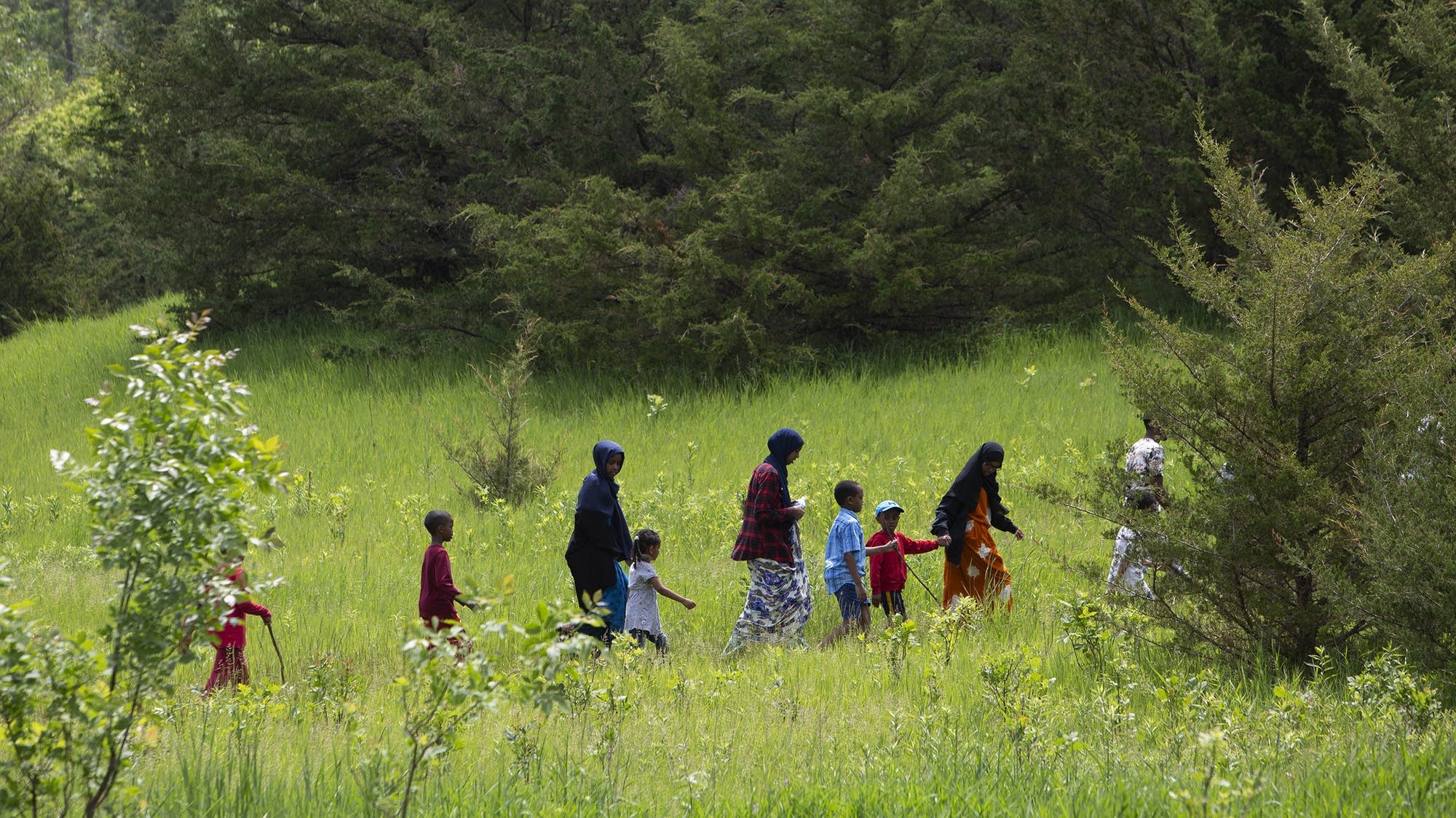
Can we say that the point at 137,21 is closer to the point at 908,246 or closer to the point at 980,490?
the point at 908,246

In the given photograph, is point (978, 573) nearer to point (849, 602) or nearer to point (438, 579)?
point (849, 602)

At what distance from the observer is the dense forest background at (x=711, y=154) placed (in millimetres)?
19688

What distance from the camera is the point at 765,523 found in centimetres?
916

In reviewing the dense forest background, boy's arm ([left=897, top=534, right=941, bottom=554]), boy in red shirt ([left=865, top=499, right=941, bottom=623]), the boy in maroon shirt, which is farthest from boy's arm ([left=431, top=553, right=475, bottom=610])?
the dense forest background

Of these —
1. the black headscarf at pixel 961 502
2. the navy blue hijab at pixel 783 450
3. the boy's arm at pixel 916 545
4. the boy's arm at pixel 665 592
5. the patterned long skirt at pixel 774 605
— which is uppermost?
the navy blue hijab at pixel 783 450

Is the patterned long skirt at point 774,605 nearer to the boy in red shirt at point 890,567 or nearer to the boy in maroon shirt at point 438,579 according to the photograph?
the boy in red shirt at point 890,567

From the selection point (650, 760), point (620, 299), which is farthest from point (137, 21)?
point (650, 760)

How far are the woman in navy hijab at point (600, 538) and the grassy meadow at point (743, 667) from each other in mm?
779

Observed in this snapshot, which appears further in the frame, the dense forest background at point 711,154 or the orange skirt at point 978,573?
the dense forest background at point 711,154

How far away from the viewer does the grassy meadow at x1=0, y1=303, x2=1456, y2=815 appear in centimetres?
534

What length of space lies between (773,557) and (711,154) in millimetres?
13626

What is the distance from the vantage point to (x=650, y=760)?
599 centimetres

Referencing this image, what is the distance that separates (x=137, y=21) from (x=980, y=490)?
2400 centimetres

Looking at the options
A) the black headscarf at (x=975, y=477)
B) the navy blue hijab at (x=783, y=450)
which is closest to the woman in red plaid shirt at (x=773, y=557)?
the navy blue hijab at (x=783, y=450)
